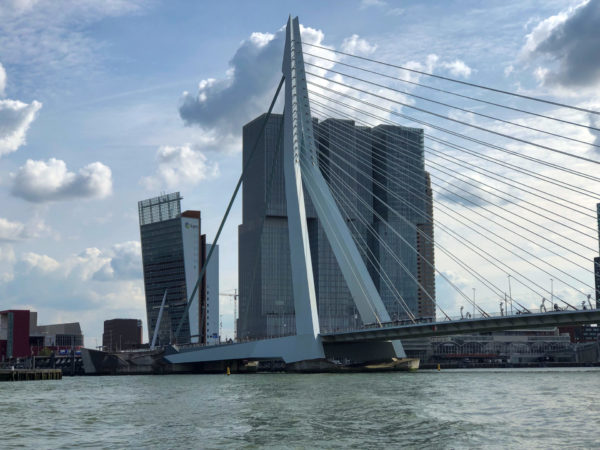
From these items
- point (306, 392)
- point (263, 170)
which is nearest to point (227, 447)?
point (306, 392)

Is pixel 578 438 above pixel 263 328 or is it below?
below

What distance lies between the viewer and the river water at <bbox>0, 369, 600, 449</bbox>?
23.8 m

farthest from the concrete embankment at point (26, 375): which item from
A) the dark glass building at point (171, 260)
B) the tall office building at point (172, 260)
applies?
the dark glass building at point (171, 260)

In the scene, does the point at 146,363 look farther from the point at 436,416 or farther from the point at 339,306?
the point at 436,416

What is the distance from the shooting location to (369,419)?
29406 mm

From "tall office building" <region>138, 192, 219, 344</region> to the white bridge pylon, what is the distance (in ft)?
380

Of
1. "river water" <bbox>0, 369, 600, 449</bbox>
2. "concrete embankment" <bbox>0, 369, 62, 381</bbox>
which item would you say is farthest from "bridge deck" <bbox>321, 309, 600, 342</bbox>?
"concrete embankment" <bbox>0, 369, 62, 381</bbox>

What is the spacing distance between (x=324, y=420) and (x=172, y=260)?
163 metres

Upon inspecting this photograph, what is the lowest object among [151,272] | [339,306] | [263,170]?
[339,306]

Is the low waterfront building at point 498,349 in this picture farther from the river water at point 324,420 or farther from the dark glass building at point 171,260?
the river water at point 324,420

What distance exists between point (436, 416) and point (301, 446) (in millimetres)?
9022

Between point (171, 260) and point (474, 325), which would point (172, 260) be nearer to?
point (171, 260)

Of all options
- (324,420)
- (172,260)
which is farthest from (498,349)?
(324,420)

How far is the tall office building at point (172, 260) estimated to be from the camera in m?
189
